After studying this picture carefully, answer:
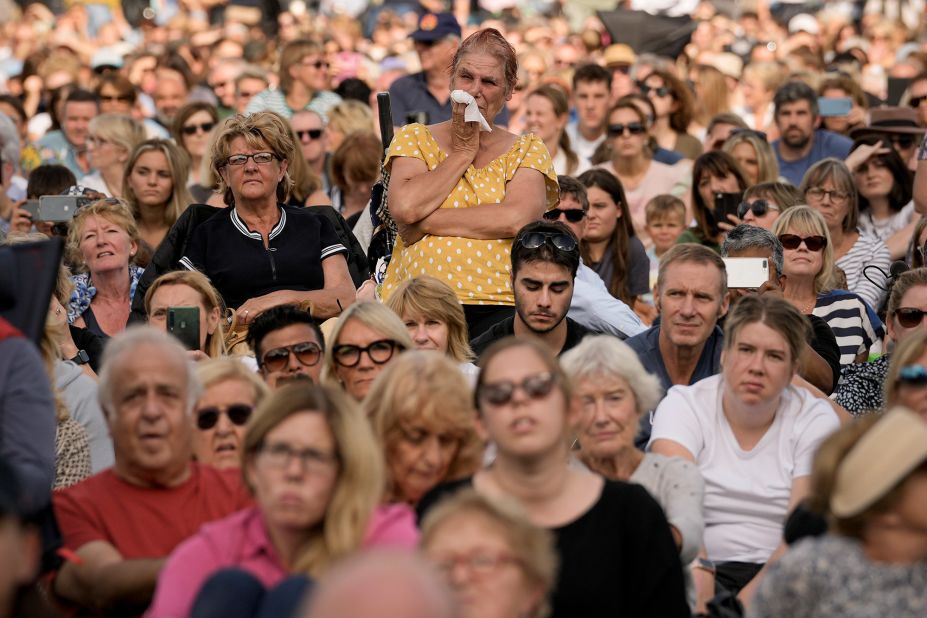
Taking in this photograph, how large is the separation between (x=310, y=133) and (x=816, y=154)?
11.4 ft

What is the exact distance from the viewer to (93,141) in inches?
425

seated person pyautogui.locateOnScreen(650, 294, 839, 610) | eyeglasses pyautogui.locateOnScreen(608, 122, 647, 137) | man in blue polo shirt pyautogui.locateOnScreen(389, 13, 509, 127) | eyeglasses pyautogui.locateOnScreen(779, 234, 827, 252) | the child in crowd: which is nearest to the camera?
seated person pyautogui.locateOnScreen(650, 294, 839, 610)

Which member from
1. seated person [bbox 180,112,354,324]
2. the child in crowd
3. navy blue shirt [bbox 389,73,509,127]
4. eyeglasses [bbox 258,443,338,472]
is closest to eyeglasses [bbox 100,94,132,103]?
navy blue shirt [bbox 389,73,509,127]

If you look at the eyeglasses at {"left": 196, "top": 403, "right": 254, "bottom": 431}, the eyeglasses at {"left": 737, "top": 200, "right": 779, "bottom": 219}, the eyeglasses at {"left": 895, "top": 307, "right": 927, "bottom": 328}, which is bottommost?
the eyeglasses at {"left": 196, "top": 403, "right": 254, "bottom": 431}

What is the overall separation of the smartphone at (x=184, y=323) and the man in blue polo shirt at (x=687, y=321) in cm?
180

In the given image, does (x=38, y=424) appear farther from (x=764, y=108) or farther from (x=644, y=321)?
(x=764, y=108)

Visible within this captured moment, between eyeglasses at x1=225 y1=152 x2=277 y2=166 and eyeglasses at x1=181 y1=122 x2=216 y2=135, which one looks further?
eyeglasses at x1=181 y1=122 x2=216 y2=135

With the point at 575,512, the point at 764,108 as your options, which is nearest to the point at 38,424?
the point at 575,512

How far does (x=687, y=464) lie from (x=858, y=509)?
1.71m

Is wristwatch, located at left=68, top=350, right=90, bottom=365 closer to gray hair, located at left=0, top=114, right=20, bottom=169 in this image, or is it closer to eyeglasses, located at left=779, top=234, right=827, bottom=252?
eyeglasses, located at left=779, top=234, right=827, bottom=252

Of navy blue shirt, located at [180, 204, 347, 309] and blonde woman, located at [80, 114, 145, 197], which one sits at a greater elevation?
blonde woman, located at [80, 114, 145, 197]

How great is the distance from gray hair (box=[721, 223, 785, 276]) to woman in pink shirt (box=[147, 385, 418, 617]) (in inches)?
143

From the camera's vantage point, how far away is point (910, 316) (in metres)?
7.19

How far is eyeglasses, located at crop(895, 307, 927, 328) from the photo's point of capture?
7160 mm
